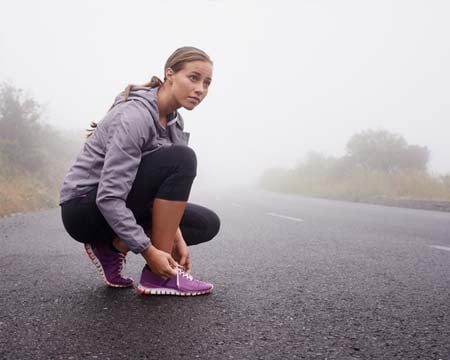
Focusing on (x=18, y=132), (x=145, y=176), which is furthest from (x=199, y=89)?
(x=18, y=132)

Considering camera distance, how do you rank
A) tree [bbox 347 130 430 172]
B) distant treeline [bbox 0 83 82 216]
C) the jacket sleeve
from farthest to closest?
tree [bbox 347 130 430 172], distant treeline [bbox 0 83 82 216], the jacket sleeve

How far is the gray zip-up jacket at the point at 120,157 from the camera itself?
181 centimetres

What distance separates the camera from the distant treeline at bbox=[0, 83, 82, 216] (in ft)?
30.3

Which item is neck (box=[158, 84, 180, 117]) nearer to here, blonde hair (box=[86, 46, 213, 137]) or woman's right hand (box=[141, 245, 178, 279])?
blonde hair (box=[86, 46, 213, 137])

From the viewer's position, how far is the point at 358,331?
1679 mm

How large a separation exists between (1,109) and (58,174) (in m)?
2.92

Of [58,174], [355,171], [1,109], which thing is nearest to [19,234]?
[1,109]

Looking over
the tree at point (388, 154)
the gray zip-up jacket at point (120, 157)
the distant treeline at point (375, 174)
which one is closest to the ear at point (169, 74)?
the gray zip-up jacket at point (120, 157)

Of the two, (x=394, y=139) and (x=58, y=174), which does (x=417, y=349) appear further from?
(x=394, y=139)

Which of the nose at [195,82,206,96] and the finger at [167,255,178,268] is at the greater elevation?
the nose at [195,82,206,96]

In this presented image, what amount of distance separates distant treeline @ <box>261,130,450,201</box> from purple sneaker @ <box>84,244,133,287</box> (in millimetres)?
13049

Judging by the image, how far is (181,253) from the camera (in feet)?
7.61

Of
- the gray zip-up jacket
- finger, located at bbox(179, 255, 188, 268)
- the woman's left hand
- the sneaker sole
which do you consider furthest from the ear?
the sneaker sole

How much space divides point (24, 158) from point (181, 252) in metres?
10.6
